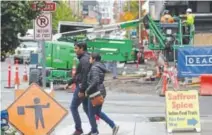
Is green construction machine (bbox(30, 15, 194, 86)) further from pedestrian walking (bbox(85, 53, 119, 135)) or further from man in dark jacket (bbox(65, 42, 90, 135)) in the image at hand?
pedestrian walking (bbox(85, 53, 119, 135))

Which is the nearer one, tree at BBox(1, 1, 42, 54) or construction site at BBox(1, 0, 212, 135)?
tree at BBox(1, 1, 42, 54)

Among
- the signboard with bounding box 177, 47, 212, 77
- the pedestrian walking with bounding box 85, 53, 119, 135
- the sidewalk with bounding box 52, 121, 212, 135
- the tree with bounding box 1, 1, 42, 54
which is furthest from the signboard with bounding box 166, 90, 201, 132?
the signboard with bounding box 177, 47, 212, 77

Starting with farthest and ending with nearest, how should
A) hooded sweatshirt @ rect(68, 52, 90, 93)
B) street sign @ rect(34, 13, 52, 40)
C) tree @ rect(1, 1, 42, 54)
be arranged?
street sign @ rect(34, 13, 52, 40)
hooded sweatshirt @ rect(68, 52, 90, 93)
tree @ rect(1, 1, 42, 54)

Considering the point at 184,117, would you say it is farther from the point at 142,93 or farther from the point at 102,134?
the point at 142,93

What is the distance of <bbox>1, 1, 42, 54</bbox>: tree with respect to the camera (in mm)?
9430

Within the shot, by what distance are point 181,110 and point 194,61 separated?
11.7m

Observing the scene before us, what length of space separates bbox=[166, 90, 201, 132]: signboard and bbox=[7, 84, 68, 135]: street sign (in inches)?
90.0

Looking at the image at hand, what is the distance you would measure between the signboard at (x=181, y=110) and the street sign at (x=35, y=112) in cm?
228

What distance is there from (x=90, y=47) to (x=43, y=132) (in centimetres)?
1964

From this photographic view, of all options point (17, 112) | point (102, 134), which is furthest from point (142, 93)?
point (17, 112)

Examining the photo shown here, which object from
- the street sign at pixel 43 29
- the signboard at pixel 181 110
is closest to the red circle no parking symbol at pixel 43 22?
the street sign at pixel 43 29

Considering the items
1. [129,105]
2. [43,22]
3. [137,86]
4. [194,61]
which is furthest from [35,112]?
[137,86]

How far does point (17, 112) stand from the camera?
1177 cm

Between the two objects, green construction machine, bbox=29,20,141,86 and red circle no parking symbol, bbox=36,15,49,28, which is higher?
red circle no parking symbol, bbox=36,15,49,28
